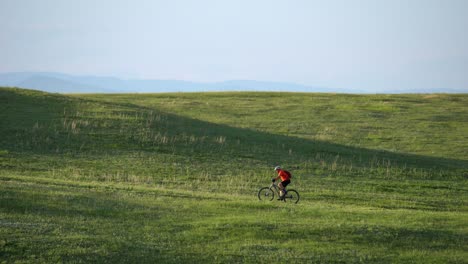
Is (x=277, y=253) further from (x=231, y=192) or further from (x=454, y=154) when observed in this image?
(x=454, y=154)

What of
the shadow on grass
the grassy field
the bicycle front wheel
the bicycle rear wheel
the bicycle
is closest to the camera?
the grassy field

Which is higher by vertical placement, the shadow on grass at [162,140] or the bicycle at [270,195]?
the shadow on grass at [162,140]

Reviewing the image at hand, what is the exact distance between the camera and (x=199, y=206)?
25.8 m

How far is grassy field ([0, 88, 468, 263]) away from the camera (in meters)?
19.5

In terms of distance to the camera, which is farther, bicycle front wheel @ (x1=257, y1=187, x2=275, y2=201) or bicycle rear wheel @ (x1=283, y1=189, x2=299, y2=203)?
bicycle front wheel @ (x1=257, y1=187, x2=275, y2=201)

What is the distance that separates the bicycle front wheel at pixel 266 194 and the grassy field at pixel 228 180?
76 centimetres

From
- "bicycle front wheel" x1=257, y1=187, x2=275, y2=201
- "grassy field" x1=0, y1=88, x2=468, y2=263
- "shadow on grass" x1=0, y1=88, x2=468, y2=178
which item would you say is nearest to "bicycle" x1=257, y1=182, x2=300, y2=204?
"bicycle front wheel" x1=257, y1=187, x2=275, y2=201

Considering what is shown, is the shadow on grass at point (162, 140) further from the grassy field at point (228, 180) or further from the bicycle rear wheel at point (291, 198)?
the bicycle rear wheel at point (291, 198)

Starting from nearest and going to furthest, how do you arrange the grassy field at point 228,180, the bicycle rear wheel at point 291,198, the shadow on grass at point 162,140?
the grassy field at point 228,180
the bicycle rear wheel at point 291,198
the shadow on grass at point 162,140

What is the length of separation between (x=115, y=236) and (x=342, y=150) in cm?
3248

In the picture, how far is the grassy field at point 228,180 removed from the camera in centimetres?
1945

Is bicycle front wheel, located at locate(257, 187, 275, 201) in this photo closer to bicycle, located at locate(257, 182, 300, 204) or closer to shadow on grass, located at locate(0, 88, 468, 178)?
bicycle, located at locate(257, 182, 300, 204)

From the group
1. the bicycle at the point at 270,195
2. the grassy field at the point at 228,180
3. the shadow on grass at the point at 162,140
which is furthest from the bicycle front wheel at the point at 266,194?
the shadow on grass at the point at 162,140

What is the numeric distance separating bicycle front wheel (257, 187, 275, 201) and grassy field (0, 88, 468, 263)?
765 mm
